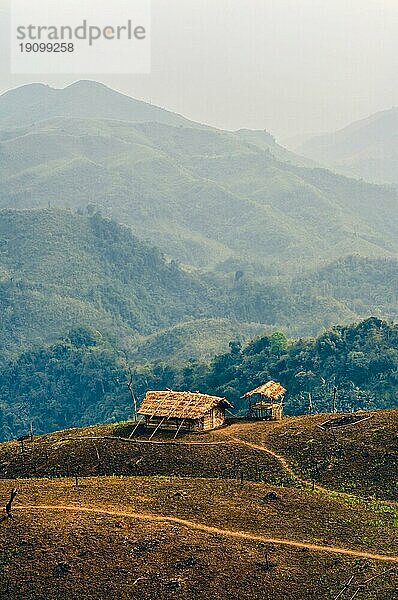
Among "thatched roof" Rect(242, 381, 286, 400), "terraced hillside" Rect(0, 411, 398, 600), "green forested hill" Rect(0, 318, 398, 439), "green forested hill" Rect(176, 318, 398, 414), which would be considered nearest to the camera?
"terraced hillside" Rect(0, 411, 398, 600)

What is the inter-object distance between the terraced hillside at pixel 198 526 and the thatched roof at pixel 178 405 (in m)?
3.49

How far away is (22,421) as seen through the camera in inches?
6240

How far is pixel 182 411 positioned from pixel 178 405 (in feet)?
3.22

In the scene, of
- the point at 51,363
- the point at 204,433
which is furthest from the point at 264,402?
the point at 51,363

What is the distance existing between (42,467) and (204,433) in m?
11.6

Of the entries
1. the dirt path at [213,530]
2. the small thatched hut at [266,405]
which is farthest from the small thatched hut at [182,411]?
the dirt path at [213,530]

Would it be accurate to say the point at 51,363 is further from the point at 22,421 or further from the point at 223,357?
the point at 223,357

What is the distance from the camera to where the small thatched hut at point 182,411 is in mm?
59219

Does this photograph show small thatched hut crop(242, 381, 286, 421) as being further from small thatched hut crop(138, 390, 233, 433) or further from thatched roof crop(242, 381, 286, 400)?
small thatched hut crop(138, 390, 233, 433)

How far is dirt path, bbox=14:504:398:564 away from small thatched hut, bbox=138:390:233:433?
48.3 feet

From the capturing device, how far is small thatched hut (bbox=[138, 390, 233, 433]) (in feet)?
194

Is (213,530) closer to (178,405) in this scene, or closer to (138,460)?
(138,460)

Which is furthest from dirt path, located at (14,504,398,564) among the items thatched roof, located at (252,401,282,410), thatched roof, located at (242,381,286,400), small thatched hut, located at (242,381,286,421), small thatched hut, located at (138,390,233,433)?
small thatched hut, located at (242,381,286,421)

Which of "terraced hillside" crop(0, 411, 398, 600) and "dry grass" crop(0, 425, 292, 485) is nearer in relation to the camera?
"terraced hillside" crop(0, 411, 398, 600)
